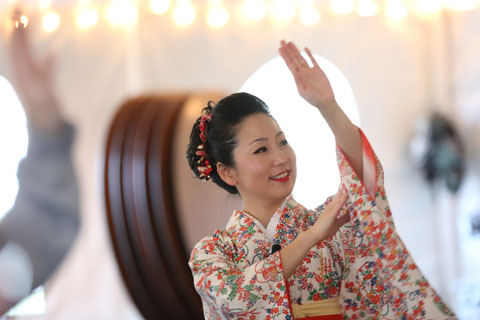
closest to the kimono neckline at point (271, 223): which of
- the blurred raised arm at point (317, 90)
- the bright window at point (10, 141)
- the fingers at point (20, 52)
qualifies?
the blurred raised arm at point (317, 90)

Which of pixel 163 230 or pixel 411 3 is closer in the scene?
pixel 163 230

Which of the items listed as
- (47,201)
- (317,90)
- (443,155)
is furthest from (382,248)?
(443,155)

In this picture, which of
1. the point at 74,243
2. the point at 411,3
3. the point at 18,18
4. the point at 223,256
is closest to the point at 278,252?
the point at 223,256

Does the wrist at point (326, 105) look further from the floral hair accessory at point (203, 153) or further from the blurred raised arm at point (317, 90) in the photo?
the floral hair accessory at point (203, 153)

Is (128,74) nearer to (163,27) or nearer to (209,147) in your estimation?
(163,27)

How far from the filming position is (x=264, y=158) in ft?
2.15

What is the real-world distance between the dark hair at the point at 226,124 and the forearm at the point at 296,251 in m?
0.10

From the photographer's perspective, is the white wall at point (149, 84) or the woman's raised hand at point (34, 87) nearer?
the woman's raised hand at point (34, 87)

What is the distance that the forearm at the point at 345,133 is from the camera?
2.11 ft

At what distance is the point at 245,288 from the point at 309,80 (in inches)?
9.1

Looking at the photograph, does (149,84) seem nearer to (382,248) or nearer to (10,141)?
(10,141)

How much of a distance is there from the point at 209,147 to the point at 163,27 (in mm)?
2074

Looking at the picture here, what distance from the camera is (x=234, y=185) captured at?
2.27 ft

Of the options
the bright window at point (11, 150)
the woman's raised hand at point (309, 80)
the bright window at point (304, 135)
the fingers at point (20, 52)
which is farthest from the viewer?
the bright window at point (11, 150)
